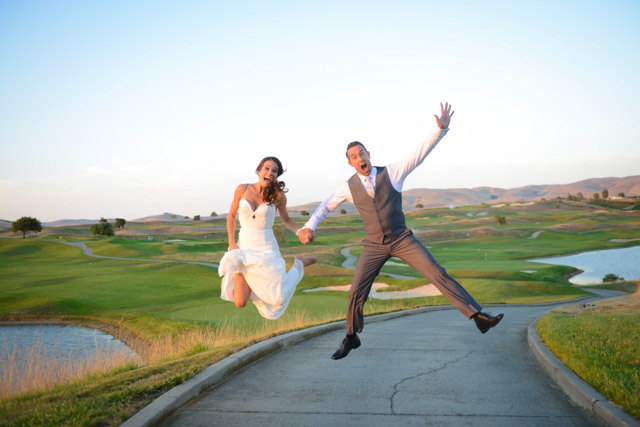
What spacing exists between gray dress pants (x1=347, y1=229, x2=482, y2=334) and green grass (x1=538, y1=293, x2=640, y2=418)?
1519 mm

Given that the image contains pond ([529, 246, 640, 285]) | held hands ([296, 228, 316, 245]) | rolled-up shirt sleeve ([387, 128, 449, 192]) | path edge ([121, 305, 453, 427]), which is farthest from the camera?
pond ([529, 246, 640, 285])

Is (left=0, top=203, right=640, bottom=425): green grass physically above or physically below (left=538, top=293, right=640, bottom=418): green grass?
below

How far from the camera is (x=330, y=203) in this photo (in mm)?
6871

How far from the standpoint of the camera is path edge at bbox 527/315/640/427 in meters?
4.62

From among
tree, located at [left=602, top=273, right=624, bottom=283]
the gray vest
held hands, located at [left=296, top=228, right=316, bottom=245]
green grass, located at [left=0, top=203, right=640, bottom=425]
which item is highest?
the gray vest

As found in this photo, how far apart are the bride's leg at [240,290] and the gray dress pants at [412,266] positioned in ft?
5.98

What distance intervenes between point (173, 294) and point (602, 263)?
4492cm

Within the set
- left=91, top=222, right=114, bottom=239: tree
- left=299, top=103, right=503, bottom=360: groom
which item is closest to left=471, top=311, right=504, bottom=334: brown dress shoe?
left=299, top=103, right=503, bottom=360: groom

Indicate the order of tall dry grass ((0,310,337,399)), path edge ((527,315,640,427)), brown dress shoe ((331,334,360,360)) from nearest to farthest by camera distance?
path edge ((527,315,640,427)), brown dress shoe ((331,334,360,360)), tall dry grass ((0,310,337,399))

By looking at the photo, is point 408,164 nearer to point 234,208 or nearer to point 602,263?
point 234,208

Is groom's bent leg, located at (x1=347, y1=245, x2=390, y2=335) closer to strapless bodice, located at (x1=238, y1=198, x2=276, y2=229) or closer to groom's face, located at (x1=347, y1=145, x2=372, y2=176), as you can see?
groom's face, located at (x1=347, y1=145, x2=372, y2=176)

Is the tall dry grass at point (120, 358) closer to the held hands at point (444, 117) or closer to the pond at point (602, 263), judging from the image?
the held hands at point (444, 117)

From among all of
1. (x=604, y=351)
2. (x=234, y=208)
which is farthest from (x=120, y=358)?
(x=604, y=351)

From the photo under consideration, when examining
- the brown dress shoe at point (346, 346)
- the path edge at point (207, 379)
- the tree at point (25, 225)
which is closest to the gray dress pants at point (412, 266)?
the brown dress shoe at point (346, 346)
